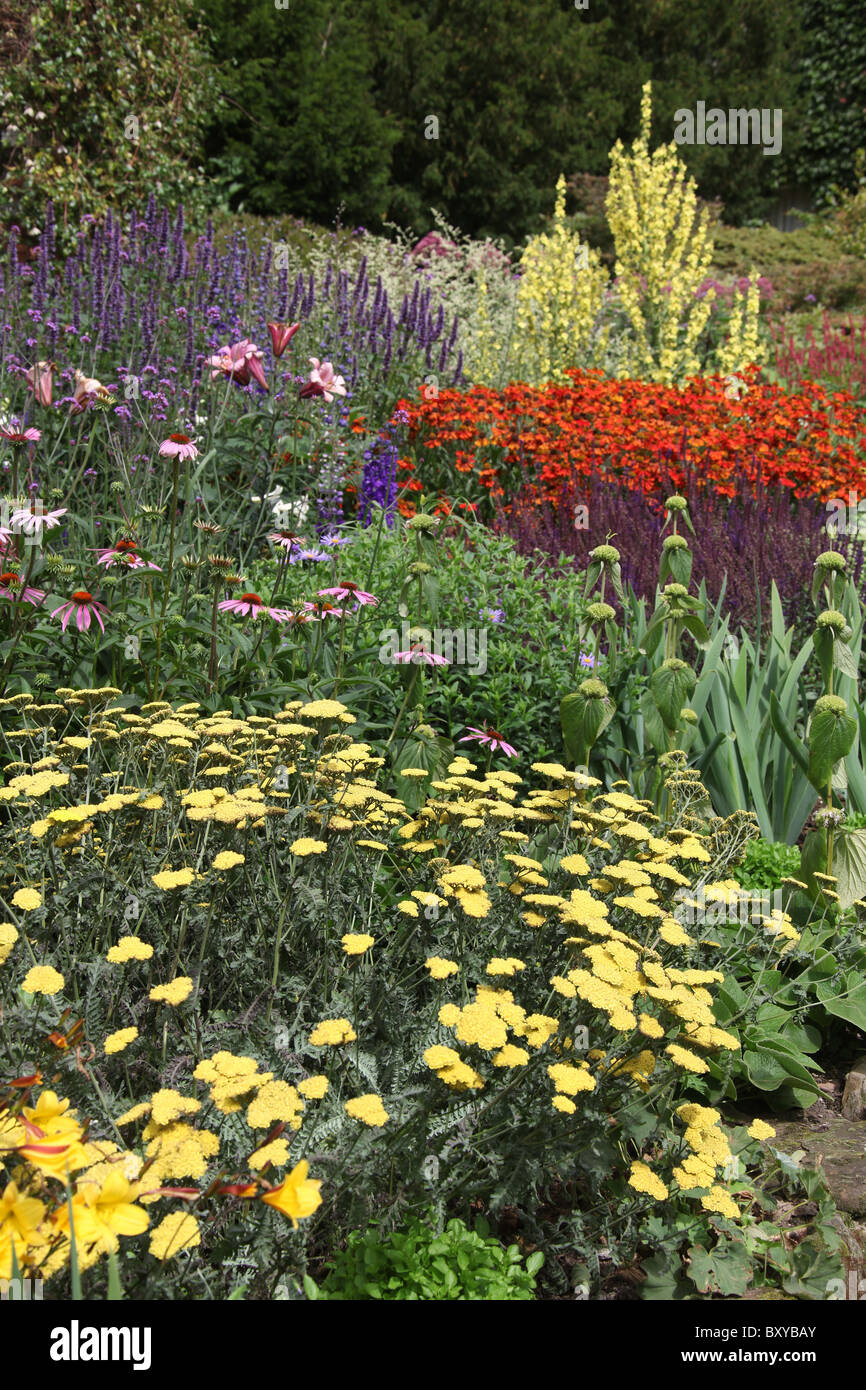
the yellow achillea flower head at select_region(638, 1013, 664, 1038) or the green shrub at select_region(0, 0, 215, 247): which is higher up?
the green shrub at select_region(0, 0, 215, 247)

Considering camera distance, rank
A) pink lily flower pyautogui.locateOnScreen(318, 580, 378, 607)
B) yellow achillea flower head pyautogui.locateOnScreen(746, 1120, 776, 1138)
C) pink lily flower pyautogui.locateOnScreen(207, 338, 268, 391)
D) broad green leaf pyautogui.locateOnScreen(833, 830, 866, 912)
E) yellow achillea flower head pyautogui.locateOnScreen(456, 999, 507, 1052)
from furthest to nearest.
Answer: pink lily flower pyautogui.locateOnScreen(207, 338, 268, 391) → pink lily flower pyautogui.locateOnScreen(318, 580, 378, 607) → broad green leaf pyautogui.locateOnScreen(833, 830, 866, 912) → yellow achillea flower head pyautogui.locateOnScreen(746, 1120, 776, 1138) → yellow achillea flower head pyautogui.locateOnScreen(456, 999, 507, 1052)

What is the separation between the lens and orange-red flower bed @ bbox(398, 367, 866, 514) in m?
5.11

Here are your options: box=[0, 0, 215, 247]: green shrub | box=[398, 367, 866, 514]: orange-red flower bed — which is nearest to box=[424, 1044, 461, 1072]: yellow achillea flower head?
box=[398, 367, 866, 514]: orange-red flower bed

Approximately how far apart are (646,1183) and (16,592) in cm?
199

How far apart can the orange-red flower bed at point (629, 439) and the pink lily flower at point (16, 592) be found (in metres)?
2.10

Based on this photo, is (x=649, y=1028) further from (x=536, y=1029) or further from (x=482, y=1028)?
(x=482, y=1028)

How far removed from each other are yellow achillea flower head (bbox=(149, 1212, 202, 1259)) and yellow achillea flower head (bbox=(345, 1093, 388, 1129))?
0.22 metres

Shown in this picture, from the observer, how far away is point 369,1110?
1.28 metres

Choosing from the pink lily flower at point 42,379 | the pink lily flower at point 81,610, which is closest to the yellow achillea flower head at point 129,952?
the pink lily flower at point 81,610

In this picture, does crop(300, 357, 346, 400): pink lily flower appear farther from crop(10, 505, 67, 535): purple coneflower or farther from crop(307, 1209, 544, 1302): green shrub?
crop(307, 1209, 544, 1302): green shrub

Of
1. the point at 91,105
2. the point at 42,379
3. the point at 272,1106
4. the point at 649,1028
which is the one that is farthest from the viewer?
the point at 91,105

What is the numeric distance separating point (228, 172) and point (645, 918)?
15154 mm

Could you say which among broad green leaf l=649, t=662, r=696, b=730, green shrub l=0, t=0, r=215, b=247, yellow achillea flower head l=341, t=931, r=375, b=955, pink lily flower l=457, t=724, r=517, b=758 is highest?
green shrub l=0, t=0, r=215, b=247

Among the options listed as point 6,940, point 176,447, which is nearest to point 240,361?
point 176,447
